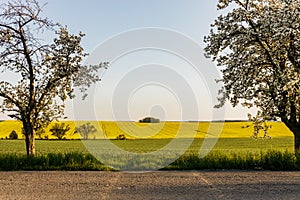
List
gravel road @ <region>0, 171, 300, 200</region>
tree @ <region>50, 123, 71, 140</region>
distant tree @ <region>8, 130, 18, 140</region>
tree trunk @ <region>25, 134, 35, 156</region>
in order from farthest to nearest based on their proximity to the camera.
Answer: distant tree @ <region>8, 130, 18, 140</region> < tree @ <region>50, 123, 71, 140</region> < tree trunk @ <region>25, 134, 35, 156</region> < gravel road @ <region>0, 171, 300, 200</region>

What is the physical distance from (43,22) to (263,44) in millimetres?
9503

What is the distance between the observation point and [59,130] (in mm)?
58000

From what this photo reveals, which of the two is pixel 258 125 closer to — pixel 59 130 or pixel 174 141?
pixel 174 141

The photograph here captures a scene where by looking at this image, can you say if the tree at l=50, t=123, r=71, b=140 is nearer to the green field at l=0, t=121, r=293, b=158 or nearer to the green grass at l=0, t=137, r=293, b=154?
the green field at l=0, t=121, r=293, b=158

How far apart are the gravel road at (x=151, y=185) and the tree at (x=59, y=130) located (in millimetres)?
46439

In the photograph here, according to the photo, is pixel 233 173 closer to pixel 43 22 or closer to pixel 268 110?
pixel 268 110

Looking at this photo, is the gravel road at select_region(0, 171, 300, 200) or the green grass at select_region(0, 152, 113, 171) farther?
the green grass at select_region(0, 152, 113, 171)

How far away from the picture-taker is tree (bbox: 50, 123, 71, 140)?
190 feet

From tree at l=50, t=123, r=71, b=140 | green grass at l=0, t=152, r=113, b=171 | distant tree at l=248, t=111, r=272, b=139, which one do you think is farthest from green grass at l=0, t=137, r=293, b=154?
tree at l=50, t=123, r=71, b=140

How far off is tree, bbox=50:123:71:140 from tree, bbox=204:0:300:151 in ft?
150

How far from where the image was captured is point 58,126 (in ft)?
193

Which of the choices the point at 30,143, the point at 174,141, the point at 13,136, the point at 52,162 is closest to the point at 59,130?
the point at 13,136

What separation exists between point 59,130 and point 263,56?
47.3m

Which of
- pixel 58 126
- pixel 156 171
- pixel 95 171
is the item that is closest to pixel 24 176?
pixel 95 171
